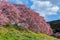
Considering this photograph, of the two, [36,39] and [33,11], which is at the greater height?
[33,11]

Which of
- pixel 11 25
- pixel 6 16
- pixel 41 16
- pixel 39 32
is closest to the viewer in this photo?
pixel 6 16

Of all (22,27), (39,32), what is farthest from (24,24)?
(39,32)

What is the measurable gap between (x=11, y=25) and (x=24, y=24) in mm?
1306

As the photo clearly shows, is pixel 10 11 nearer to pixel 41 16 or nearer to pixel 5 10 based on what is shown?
pixel 5 10

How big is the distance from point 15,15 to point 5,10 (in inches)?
47.5

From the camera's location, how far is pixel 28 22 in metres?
25.5

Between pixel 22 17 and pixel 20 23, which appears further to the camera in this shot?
pixel 20 23

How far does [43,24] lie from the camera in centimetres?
2772

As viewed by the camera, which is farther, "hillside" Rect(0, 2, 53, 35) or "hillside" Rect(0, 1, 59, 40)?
"hillside" Rect(0, 2, 53, 35)

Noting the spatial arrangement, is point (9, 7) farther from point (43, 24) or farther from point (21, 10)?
point (43, 24)

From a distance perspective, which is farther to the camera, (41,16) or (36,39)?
(41,16)

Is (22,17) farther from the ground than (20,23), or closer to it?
farther from the ground

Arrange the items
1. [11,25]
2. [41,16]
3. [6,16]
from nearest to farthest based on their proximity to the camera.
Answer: [6,16] < [11,25] < [41,16]

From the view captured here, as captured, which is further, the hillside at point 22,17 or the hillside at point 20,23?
the hillside at point 22,17
